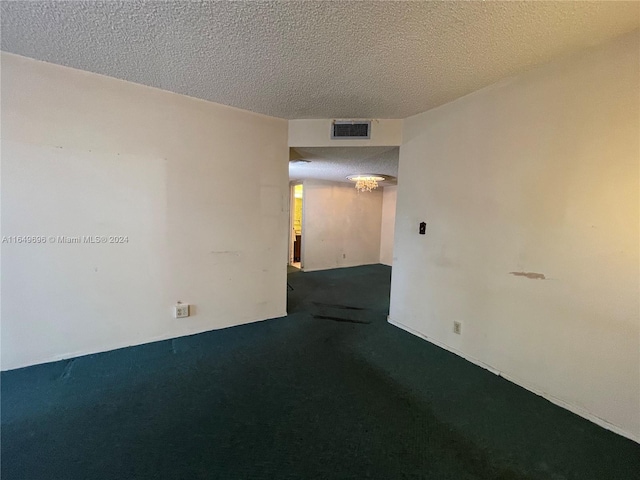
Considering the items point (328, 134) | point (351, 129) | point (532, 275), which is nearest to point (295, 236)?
point (328, 134)

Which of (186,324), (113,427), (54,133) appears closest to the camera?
(113,427)

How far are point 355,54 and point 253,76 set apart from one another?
2.74 feet

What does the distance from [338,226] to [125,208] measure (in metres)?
4.71

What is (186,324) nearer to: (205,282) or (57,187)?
(205,282)

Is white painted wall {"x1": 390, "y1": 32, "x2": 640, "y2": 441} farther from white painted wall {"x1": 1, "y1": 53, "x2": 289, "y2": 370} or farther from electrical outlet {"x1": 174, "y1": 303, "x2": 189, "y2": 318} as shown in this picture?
electrical outlet {"x1": 174, "y1": 303, "x2": 189, "y2": 318}

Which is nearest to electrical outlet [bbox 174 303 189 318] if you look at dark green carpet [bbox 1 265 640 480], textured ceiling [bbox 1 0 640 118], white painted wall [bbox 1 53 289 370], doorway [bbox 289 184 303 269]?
white painted wall [bbox 1 53 289 370]

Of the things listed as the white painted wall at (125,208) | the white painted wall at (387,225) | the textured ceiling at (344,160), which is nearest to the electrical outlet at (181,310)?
the white painted wall at (125,208)

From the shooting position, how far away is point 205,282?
278 centimetres

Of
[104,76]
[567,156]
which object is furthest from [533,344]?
[104,76]

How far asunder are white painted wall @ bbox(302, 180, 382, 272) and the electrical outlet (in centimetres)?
359

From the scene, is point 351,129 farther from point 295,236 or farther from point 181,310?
point 295,236

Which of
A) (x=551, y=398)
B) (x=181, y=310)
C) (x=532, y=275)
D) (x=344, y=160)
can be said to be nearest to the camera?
(x=551, y=398)

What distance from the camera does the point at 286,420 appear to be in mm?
1616

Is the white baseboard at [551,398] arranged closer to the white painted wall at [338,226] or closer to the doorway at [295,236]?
the white painted wall at [338,226]
